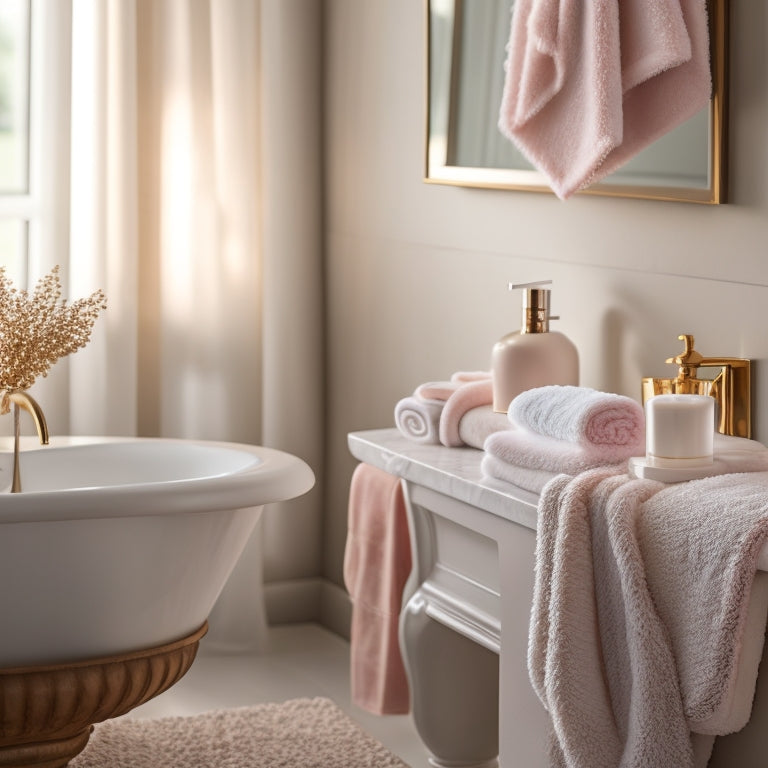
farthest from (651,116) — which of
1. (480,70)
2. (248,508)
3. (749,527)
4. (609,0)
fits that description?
(248,508)

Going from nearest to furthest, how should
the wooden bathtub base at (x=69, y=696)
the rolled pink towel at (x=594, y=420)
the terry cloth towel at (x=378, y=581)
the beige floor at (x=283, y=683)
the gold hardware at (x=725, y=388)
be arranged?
1. the rolled pink towel at (x=594, y=420)
2. the gold hardware at (x=725, y=388)
3. the wooden bathtub base at (x=69, y=696)
4. the terry cloth towel at (x=378, y=581)
5. the beige floor at (x=283, y=683)

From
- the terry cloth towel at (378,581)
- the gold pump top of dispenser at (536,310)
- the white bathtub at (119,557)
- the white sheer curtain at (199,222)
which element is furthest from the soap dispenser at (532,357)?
the white sheer curtain at (199,222)

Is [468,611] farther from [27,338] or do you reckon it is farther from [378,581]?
[27,338]

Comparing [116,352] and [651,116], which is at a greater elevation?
[651,116]

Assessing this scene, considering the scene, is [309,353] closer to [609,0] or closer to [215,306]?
[215,306]

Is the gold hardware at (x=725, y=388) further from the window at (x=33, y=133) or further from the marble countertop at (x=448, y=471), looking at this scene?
the window at (x=33, y=133)

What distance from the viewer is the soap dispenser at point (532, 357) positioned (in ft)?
6.69

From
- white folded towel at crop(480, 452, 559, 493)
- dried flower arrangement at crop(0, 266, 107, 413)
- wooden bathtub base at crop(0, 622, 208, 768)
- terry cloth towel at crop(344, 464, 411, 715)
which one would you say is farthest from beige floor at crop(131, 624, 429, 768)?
white folded towel at crop(480, 452, 559, 493)

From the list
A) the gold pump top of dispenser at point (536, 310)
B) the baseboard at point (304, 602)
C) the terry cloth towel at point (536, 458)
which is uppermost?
the gold pump top of dispenser at point (536, 310)

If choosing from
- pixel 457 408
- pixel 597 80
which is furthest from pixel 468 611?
pixel 597 80

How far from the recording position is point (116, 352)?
3178 mm

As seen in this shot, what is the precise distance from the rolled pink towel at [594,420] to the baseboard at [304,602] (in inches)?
70.1

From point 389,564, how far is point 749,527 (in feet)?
3.62

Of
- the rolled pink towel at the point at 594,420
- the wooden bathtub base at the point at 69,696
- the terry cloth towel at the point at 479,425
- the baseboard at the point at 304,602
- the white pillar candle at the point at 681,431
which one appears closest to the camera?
the white pillar candle at the point at 681,431
